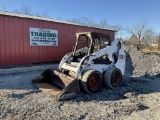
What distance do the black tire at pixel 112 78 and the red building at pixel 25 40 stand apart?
532 cm

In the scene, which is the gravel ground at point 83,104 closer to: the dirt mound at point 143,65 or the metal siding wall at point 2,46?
the metal siding wall at point 2,46

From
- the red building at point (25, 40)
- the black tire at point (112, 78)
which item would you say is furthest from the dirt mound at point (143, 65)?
the red building at point (25, 40)

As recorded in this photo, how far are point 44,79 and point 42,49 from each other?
387 centimetres

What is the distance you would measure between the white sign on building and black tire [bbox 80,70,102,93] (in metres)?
5.34

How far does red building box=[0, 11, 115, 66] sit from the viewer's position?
8.82 metres

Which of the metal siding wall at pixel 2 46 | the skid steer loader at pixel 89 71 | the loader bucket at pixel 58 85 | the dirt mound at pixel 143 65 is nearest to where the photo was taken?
the loader bucket at pixel 58 85

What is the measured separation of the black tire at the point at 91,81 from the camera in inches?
228

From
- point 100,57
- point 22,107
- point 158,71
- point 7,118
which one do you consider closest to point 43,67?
point 100,57

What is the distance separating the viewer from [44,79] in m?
7.05

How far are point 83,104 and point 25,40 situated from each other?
6.17 m

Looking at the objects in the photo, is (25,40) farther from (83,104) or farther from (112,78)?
(83,104)

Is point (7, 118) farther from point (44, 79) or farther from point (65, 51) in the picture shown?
point (65, 51)

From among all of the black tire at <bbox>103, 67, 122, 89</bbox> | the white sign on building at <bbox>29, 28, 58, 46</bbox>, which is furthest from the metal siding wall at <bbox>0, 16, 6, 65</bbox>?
the black tire at <bbox>103, 67, 122, 89</bbox>

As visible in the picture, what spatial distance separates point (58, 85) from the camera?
6445mm
